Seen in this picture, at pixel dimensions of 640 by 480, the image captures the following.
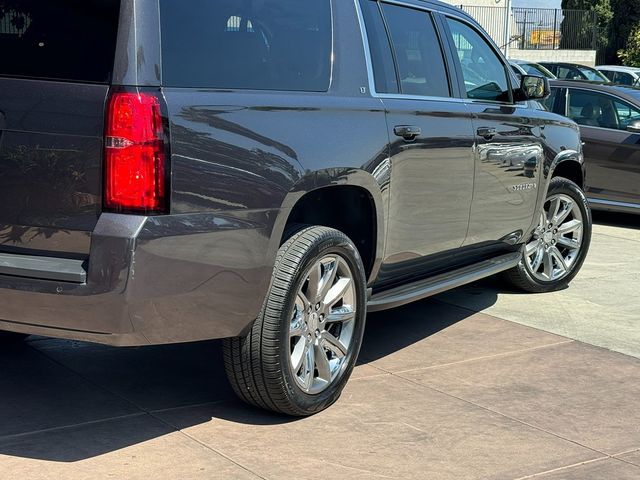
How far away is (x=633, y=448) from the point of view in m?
4.76

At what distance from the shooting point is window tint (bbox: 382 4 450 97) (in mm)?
5629

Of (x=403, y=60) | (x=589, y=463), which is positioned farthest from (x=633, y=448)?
(x=403, y=60)

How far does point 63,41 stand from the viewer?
13.6ft

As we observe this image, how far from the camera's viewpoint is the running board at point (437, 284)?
5.46m

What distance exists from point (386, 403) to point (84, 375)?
1.46 m

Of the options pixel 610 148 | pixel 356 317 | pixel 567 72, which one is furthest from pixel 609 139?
pixel 567 72

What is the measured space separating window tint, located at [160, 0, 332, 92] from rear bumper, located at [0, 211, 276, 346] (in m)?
0.56

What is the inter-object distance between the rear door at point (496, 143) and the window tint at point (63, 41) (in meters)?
2.61

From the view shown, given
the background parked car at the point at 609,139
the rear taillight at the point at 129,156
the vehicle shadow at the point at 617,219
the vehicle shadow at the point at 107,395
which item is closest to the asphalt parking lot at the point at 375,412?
the vehicle shadow at the point at 107,395

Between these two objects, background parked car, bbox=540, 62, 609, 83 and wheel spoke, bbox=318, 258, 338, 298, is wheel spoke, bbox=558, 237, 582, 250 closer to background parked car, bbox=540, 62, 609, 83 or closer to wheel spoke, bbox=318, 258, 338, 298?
wheel spoke, bbox=318, 258, 338, 298

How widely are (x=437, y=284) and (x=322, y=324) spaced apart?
117cm

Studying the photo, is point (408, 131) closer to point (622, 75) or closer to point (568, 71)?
point (568, 71)

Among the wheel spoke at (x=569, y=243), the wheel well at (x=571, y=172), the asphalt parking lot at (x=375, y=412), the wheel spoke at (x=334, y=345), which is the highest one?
the wheel well at (x=571, y=172)

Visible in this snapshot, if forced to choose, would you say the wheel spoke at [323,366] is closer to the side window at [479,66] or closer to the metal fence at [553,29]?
the side window at [479,66]
